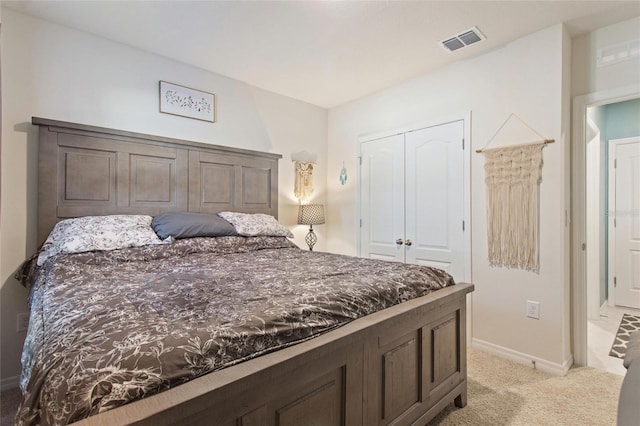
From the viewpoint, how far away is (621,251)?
3.88 meters

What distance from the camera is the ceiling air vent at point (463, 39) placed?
8.21 feet

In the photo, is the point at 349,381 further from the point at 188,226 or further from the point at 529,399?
the point at 188,226

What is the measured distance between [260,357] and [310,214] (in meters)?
2.86

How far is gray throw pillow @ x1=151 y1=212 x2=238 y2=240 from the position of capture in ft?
8.03

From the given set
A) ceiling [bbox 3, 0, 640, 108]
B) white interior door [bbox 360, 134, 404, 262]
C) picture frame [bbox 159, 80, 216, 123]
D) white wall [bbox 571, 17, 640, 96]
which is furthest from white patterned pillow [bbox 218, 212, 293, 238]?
white wall [bbox 571, 17, 640, 96]

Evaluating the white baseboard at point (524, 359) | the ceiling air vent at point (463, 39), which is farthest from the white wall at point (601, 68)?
the white baseboard at point (524, 359)

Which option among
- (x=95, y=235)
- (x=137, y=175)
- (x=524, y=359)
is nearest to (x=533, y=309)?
(x=524, y=359)

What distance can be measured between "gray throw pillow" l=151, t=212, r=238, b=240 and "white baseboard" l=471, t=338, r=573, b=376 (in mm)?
2390

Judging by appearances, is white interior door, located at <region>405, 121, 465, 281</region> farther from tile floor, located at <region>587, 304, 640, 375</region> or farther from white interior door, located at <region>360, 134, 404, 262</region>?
tile floor, located at <region>587, 304, 640, 375</region>

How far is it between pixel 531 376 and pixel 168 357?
8.45 feet

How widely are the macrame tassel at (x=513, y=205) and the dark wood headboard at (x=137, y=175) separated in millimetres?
2228

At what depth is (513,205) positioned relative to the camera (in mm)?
2584

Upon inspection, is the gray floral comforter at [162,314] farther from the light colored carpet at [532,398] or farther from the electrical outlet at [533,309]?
the electrical outlet at [533,309]

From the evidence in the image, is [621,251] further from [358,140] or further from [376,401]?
[376,401]
